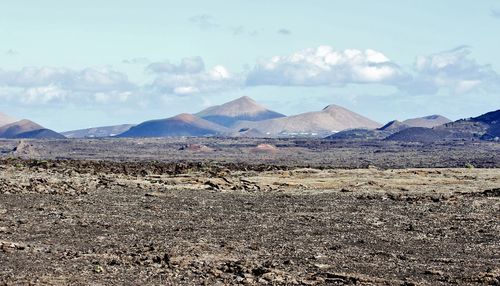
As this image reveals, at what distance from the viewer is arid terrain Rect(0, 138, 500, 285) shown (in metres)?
19.7

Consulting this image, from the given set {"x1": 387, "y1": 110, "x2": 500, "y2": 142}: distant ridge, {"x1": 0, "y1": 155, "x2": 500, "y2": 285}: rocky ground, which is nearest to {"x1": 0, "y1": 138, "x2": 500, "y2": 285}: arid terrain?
{"x1": 0, "y1": 155, "x2": 500, "y2": 285}: rocky ground

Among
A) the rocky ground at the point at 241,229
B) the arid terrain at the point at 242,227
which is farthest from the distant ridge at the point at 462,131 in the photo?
the rocky ground at the point at 241,229

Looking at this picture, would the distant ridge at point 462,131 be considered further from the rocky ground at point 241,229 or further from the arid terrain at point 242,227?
the rocky ground at point 241,229

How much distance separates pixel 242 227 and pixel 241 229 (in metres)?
0.56

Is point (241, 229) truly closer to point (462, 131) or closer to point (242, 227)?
point (242, 227)

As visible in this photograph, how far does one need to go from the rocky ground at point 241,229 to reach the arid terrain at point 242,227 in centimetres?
5

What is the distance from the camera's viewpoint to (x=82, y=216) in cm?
3041

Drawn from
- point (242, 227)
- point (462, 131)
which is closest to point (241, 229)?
point (242, 227)

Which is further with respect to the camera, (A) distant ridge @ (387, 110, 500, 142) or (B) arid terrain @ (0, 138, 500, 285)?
(A) distant ridge @ (387, 110, 500, 142)

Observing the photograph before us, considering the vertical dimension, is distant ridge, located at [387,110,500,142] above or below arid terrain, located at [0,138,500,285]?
above

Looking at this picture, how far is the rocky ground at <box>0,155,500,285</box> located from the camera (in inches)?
774

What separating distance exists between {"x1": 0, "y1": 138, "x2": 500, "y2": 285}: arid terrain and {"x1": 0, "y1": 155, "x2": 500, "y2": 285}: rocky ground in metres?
0.05

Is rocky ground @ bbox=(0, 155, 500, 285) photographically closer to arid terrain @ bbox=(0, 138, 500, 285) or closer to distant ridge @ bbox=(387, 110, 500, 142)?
arid terrain @ bbox=(0, 138, 500, 285)

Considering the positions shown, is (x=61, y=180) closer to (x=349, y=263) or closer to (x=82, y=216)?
(x=82, y=216)
